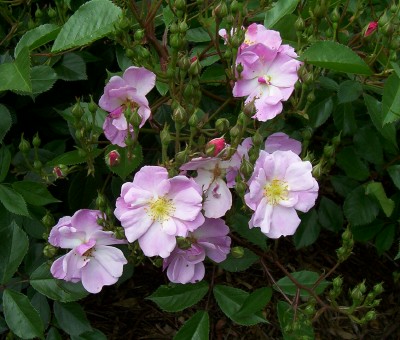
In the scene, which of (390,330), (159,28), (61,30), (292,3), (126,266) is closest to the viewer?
(61,30)

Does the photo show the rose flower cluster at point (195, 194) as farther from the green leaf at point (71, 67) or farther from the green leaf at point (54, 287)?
the green leaf at point (71, 67)

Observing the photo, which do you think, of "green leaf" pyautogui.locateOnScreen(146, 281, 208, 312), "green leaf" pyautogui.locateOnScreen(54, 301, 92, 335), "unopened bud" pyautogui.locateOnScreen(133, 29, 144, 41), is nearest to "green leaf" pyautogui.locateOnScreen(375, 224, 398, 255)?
"green leaf" pyautogui.locateOnScreen(146, 281, 208, 312)

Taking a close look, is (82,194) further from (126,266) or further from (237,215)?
(237,215)

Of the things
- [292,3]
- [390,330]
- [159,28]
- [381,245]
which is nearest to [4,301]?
[159,28]

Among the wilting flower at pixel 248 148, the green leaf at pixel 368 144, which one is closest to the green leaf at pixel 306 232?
the green leaf at pixel 368 144

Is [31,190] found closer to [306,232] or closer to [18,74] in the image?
[18,74]
